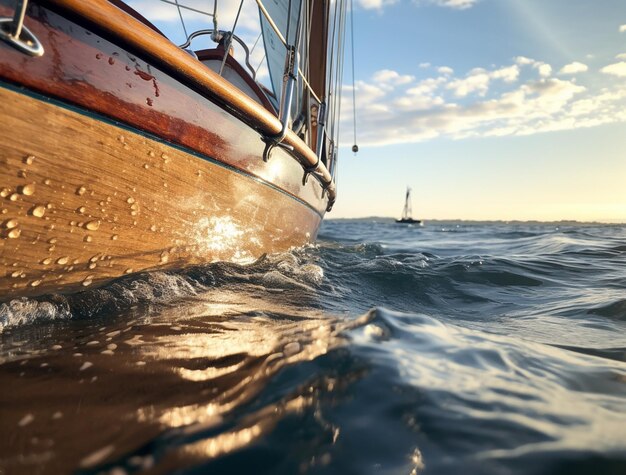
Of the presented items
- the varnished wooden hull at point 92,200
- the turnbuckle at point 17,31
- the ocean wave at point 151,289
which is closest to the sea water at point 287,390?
the ocean wave at point 151,289

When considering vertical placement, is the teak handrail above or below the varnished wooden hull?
above

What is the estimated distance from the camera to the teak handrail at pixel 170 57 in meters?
1.64

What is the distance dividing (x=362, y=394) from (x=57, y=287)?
1609mm

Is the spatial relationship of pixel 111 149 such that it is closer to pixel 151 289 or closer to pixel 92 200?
pixel 92 200

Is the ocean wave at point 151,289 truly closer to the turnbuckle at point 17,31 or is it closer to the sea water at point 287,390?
the sea water at point 287,390

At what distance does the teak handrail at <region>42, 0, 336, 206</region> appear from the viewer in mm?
1638

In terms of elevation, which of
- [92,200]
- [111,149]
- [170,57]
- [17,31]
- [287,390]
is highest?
[170,57]

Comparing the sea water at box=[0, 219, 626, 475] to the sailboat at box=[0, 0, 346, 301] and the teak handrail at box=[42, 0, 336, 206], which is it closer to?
the sailboat at box=[0, 0, 346, 301]

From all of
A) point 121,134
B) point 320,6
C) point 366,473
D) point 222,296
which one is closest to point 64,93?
point 121,134

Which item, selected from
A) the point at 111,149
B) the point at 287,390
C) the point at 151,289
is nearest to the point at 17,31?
the point at 111,149

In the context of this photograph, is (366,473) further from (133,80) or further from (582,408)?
(133,80)

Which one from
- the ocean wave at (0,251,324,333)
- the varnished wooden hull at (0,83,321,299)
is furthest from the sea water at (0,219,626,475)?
the varnished wooden hull at (0,83,321,299)

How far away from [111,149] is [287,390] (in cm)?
146

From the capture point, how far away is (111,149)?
186 centimetres
